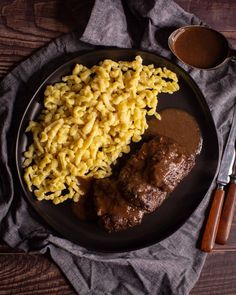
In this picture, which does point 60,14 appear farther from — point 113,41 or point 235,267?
point 235,267

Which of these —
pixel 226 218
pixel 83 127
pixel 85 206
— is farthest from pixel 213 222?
pixel 83 127

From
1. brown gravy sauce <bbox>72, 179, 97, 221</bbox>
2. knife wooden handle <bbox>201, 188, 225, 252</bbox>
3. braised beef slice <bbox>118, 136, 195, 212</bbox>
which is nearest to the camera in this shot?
braised beef slice <bbox>118, 136, 195, 212</bbox>

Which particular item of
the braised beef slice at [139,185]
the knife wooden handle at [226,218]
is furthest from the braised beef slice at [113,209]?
the knife wooden handle at [226,218]

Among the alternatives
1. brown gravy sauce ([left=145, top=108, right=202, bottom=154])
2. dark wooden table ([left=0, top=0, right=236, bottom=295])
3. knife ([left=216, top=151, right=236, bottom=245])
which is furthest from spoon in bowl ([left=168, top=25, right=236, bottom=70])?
knife ([left=216, top=151, right=236, bottom=245])

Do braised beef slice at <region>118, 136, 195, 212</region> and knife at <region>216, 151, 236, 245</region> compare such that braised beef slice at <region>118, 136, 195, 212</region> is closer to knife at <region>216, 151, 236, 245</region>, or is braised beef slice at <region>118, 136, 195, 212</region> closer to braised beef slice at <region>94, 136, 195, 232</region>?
braised beef slice at <region>94, 136, 195, 232</region>

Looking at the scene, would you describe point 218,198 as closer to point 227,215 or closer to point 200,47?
point 227,215
